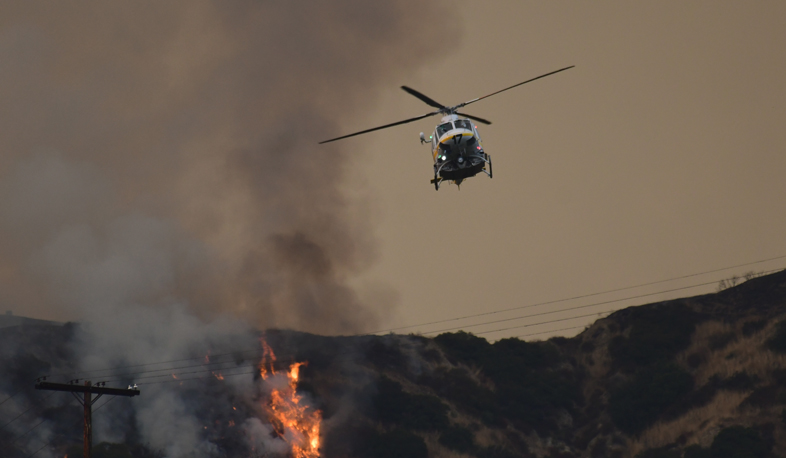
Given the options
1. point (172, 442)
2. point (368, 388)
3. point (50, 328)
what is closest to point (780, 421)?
point (368, 388)

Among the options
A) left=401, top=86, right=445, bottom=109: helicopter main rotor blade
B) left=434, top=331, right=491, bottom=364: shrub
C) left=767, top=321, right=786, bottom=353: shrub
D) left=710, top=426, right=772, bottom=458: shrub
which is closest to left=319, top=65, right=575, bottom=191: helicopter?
left=401, top=86, right=445, bottom=109: helicopter main rotor blade

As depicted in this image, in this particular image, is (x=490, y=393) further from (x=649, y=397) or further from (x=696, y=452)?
(x=696, y=452)

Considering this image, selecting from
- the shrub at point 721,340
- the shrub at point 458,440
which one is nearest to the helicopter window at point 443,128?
the shrub at point 458,440

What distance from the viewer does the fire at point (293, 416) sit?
10319 cm

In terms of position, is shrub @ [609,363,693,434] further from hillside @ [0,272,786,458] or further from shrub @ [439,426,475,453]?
shrub @ [439,426,475,453]

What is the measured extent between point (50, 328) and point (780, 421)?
9511cm

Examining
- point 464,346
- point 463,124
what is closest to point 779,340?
point 464,346

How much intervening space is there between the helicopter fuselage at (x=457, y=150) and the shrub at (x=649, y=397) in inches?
2584

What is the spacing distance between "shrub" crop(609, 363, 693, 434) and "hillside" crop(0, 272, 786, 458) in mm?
185

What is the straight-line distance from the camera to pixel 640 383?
109 metres

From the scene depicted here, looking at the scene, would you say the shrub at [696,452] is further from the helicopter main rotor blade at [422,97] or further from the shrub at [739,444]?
the helicopter main rotor blade at [422,97]

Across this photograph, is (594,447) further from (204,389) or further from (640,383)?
(204,389)

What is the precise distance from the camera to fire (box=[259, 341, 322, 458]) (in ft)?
339

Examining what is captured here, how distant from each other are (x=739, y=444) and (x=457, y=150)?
191 ft
